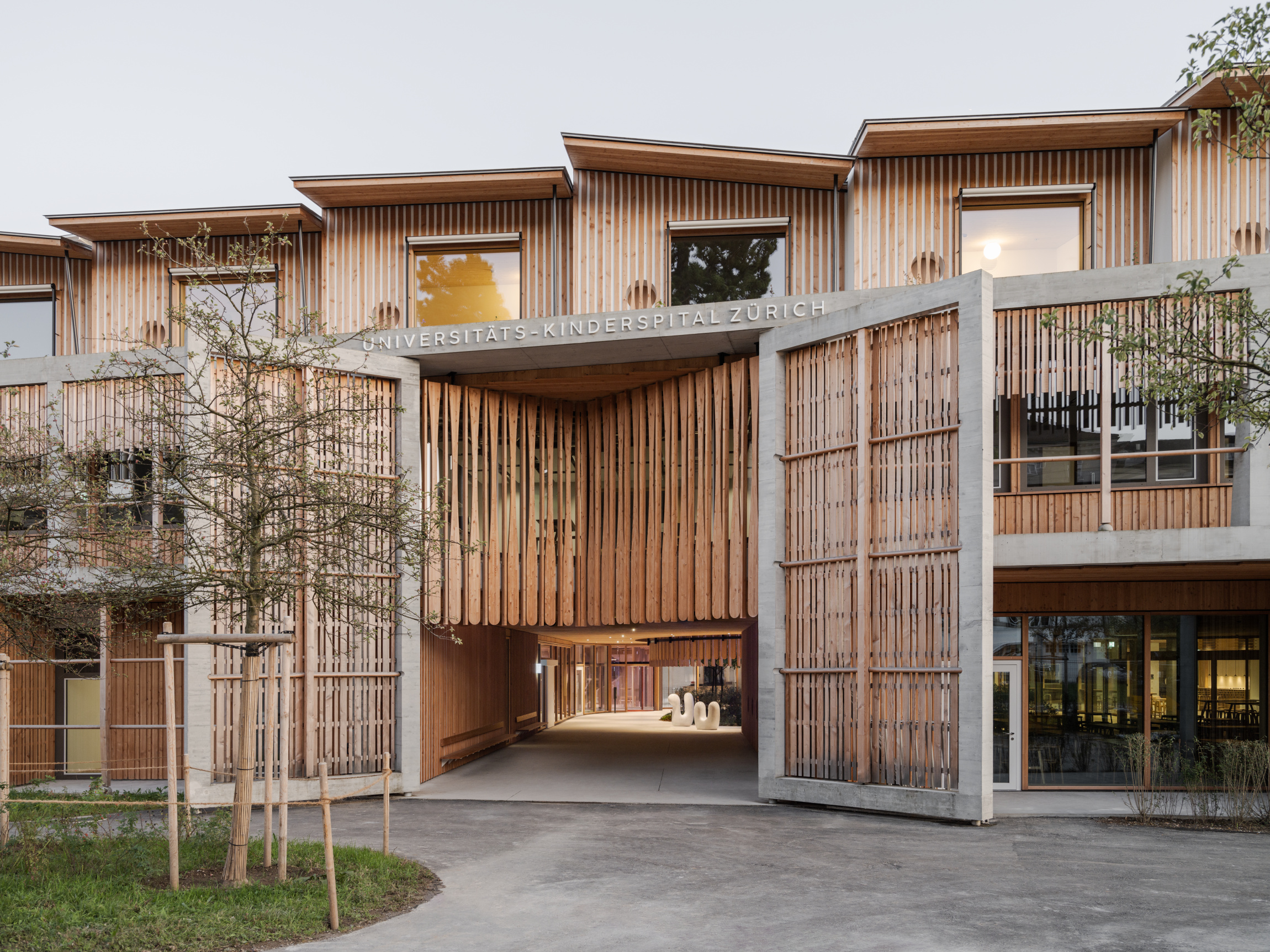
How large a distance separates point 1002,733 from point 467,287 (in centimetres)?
1163

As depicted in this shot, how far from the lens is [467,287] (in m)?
18.5

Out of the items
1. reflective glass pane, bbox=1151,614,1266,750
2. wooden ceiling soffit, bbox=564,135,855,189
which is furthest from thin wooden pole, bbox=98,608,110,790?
reflective glass pane, bbox=1151,614,1266,750

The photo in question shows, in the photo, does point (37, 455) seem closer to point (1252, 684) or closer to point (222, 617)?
point (222, 617)

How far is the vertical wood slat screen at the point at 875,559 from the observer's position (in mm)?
12547

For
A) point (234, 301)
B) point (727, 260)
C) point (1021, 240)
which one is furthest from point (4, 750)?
point (1021, 240)

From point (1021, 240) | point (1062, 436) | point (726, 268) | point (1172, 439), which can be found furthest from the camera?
point (726, 268)

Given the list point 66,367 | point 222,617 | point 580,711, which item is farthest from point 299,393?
point 580,711

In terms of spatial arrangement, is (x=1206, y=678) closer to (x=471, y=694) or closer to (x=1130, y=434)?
(x=1130, y=434)

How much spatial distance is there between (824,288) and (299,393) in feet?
28.6

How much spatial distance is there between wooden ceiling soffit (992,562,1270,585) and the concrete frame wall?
177cm

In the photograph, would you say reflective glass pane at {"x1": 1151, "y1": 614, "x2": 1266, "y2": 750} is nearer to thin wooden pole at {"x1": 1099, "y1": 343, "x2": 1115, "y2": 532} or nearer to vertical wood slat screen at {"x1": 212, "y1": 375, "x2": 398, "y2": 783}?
thin wooden pole at {"x1": 1099, "y1": 343, "x2": 1115, "y2": 532}

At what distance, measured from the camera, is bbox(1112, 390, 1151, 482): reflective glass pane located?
46.3 ft

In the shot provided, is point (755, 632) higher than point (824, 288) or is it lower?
lower

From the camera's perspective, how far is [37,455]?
11.3 metres
